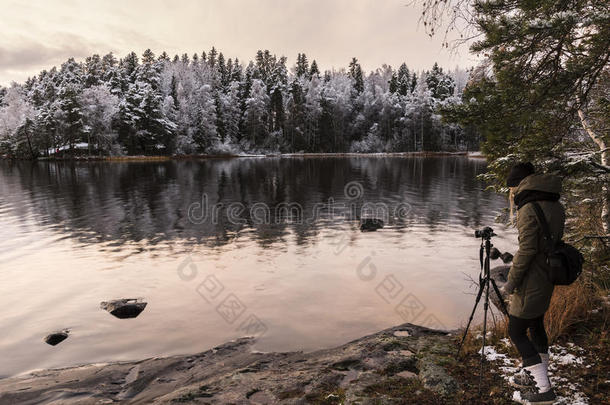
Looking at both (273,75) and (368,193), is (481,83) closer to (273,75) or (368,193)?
(368,193)

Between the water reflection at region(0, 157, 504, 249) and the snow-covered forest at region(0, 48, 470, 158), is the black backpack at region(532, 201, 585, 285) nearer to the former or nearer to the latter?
the water reflection at region(0, 157, 504, 249)

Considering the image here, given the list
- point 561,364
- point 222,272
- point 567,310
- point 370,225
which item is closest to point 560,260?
point 561,364

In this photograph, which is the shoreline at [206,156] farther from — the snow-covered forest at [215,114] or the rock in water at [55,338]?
the rock in water at [55,338]

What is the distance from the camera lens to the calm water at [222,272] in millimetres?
9117

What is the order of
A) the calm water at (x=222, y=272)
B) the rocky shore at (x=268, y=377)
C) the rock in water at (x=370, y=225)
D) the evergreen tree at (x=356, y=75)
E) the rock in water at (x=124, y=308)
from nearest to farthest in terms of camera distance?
the rocky shore at (x=268, y=377) < the calm water at (x=222, y=272) < the rock in water at (x=124, y=308) < the rock in water at (x=370, y=225) < the evergreen tree at (x=356, y=75)

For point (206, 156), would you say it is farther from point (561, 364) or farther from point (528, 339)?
point (528, 339)

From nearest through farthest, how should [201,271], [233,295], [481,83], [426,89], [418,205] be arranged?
[481,83]
[233,295]
[201,271]
[418,205]
[426,89]

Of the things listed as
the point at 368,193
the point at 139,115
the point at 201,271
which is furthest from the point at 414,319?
the point at 139,115

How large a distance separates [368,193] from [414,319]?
2540 centimetres

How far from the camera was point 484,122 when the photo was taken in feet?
22.6

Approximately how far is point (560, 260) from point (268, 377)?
15.1 ft

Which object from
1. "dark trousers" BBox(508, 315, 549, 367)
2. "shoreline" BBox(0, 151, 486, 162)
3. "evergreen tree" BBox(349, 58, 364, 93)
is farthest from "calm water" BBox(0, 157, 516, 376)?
"evergreen tree" BBox(349, 58, 364, 93)

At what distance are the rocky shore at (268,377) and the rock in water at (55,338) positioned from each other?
138 cm

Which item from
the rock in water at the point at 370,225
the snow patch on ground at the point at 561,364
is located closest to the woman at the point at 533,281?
the snow patch on ground at the point at 561,364
